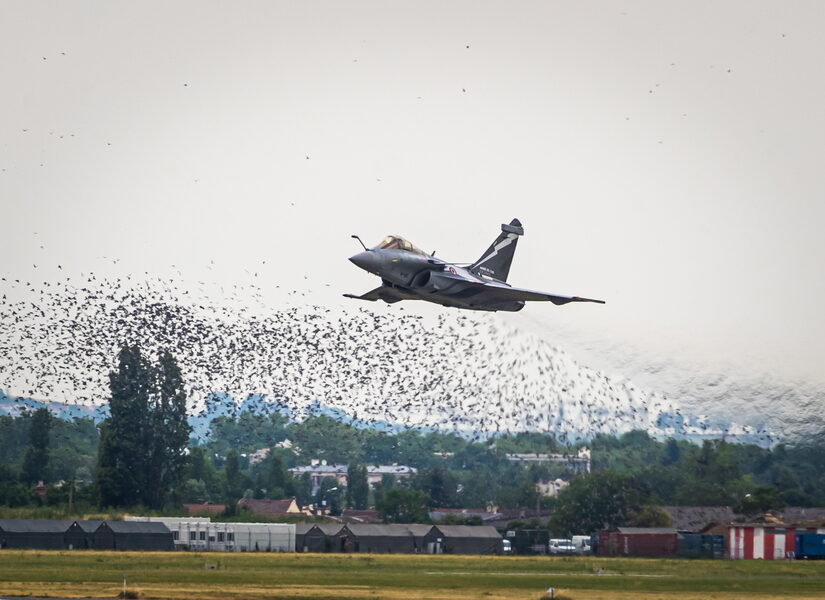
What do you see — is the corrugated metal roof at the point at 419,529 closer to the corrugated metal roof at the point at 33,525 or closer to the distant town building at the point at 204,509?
the distant town building at the point at 204,509

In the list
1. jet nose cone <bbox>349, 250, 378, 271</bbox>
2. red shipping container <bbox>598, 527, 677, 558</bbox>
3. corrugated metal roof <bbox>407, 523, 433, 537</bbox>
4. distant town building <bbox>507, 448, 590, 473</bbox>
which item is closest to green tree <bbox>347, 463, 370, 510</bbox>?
distant town building <bbox>507, 448, 590, 473</bbox>

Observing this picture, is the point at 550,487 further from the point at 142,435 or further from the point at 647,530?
the point at 142,435

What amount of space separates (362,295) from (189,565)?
2213 cm

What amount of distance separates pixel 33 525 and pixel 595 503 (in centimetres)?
4130

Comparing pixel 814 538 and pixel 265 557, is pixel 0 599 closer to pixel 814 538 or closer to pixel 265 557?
pixel 265 557

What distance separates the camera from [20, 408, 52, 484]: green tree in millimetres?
138875

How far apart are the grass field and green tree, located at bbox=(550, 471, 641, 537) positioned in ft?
38.8

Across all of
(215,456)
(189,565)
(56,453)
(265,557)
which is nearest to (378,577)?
(189,565)

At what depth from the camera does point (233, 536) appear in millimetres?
108438

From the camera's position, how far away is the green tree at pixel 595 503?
11425cm

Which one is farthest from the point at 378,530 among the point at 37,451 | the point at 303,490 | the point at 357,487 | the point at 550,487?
the point at 357,487

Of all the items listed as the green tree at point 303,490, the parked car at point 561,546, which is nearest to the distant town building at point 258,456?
the green tree at point 303,490

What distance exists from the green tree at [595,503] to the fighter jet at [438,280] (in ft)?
134

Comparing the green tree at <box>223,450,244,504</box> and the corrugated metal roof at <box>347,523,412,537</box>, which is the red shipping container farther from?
the green tree at <box>223,450,244,504</box>
